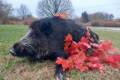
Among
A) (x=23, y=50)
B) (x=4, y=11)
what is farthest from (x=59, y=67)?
(x=4, y=11)

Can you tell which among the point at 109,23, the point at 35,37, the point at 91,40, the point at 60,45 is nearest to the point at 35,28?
the point at 35,37

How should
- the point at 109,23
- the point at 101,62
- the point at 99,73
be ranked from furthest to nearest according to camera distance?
the point at 109,23 → the point at 101,62 → the point at 99,73

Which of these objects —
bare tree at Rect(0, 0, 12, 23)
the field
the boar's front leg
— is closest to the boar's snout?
the field

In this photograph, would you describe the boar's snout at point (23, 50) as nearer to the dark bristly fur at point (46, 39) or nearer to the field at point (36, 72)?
the dark bristly fur at point (46, 39)

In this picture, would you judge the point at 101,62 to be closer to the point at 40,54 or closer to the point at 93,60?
the point at 93,60

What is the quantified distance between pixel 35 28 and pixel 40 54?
505mm

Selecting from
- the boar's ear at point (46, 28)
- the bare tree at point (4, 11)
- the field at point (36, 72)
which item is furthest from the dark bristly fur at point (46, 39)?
the bare tree at point (4, 11)

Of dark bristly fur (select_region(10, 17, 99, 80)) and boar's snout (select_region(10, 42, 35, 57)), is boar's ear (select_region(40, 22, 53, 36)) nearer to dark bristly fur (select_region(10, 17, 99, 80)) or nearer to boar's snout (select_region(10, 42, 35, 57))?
dark bristly fur (select_region(10, 17, 99, 80))

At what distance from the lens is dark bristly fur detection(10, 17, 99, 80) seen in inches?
241

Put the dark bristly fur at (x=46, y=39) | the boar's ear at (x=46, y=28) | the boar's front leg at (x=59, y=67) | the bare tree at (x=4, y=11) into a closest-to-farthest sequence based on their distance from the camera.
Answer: the boar's front leg at (x=59, y=67) < the dark bristly fur at (x=46, y=39) < the boar's ear at (x=46, y=28) < the bare tree at (x=4, y=11)

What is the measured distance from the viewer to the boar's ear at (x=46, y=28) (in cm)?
626

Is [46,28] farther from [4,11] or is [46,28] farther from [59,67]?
[4,11]

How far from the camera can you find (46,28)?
247 inches

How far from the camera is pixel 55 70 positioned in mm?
5930
